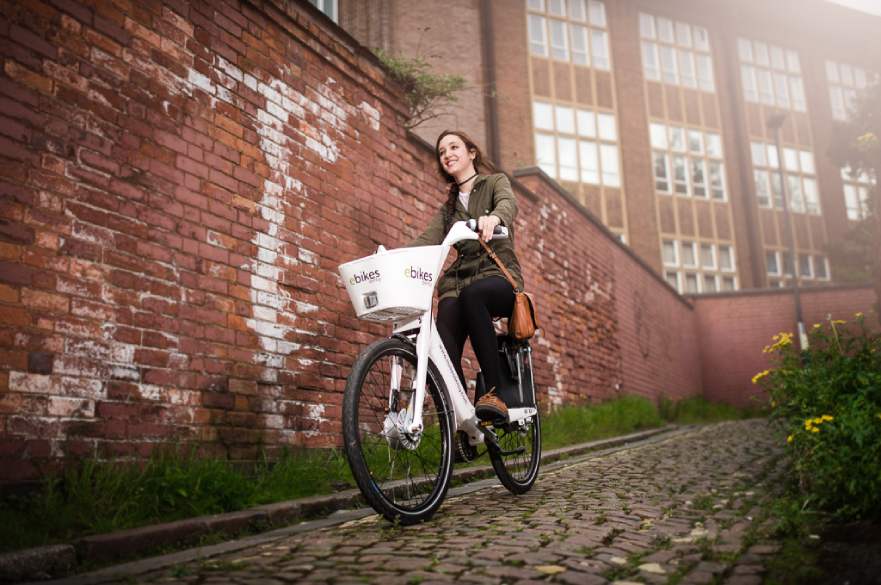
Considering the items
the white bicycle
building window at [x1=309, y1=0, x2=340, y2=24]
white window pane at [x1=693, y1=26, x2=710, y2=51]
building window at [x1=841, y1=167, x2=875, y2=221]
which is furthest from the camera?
building window at [x1=841, y1=167, x2=875, y2=221]

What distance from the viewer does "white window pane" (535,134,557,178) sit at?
75.4 ft

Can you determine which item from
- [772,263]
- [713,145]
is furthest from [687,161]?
[772,263]

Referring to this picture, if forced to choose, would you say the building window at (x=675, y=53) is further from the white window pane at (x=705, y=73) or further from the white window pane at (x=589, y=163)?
the white window pane at (x=589, y=163)

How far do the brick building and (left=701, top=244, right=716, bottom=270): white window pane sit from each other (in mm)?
55

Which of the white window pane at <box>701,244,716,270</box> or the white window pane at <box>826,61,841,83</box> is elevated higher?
the white window pane at <box>826,61,841,83</box>

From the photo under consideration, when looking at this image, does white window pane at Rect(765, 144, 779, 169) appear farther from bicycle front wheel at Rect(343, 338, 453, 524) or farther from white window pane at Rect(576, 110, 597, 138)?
bicycle front wheel at Rect(343, 338, 453, 524)

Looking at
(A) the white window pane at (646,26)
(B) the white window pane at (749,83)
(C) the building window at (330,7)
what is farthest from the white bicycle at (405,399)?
(B) the white window pane at (749,83)

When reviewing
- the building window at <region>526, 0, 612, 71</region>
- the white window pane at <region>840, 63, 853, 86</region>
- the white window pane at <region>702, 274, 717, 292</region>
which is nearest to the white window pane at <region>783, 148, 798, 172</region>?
the white window pane at <region>840, 63, 853, 86</region>

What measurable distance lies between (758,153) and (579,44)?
858cm

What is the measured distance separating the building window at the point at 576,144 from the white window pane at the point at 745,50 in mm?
8061

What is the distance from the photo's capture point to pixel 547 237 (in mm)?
10125

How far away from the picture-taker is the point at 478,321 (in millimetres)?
4102

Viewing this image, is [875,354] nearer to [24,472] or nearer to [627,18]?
[24,472]

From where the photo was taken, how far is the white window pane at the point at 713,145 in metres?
27.3
